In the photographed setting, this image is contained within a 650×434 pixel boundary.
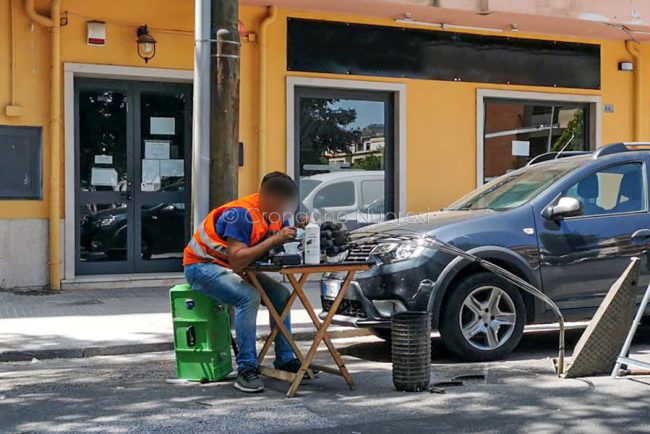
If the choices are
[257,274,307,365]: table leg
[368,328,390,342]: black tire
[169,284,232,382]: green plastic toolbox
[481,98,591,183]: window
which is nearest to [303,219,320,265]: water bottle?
[257,274,307,365]: table leg

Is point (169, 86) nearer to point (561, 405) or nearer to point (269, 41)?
point (269, 41)

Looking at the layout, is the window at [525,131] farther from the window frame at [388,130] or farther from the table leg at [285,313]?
the table leg at [285,313]

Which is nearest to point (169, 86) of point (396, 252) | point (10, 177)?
point (10, 177)

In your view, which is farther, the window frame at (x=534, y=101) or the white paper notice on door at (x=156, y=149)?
the window frame at (x=534, y=101)

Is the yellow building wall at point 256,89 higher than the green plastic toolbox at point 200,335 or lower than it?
higher

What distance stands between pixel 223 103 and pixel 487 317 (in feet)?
10.4

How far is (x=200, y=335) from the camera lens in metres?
6.54

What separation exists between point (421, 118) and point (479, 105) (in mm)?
1090

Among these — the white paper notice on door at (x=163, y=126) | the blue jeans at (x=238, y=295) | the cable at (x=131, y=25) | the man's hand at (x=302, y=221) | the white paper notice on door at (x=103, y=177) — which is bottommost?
the blue jeans at (x=238, y=295)

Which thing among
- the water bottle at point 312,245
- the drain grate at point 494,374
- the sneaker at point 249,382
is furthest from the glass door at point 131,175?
the water bottle at point 312,245

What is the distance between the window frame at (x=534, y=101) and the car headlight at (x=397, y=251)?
679 cm

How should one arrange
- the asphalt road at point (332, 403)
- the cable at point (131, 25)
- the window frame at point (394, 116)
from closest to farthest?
the asphalt road at point (332, 403), the cable at point (131, 25), the window frame at point (394, 116)

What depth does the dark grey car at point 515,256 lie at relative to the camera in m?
7.17

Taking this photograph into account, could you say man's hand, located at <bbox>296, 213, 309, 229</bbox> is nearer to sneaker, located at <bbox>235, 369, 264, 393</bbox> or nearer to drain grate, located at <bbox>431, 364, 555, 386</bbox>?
sneaker, located at <bbox>235, 369, 264, 393</bbox>
